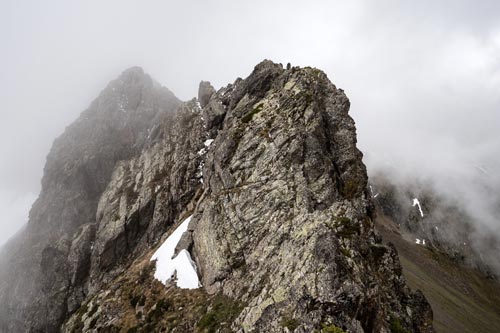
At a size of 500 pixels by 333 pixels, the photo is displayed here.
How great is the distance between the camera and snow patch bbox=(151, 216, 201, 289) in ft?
141

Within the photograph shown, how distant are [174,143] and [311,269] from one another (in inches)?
2162

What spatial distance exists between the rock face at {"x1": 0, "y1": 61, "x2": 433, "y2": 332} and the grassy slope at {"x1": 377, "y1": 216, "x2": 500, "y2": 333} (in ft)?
245

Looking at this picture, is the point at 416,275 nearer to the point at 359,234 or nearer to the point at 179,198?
the point at 179,198

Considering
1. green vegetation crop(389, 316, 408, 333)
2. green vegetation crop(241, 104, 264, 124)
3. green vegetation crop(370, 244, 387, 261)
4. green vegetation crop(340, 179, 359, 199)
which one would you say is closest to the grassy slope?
green vegetation crop(370, 244, 387, 261)

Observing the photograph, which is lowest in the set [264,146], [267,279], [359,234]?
[267,279]

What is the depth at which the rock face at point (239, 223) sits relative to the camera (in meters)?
30.5

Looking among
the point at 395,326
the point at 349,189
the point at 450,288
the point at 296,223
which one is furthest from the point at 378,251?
the point at 450,288

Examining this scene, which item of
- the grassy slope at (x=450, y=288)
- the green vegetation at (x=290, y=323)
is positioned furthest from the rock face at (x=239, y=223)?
the grassy slope at (x=450, y=288)

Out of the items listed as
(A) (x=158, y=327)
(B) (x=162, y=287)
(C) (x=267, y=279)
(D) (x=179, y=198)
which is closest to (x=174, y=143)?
(D) (x=179, y=198)

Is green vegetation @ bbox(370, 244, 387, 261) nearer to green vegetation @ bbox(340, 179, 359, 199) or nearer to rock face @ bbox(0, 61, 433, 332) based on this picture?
rock face @ bbox(0, 61, 433, 332)

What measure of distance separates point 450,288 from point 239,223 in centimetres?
13607

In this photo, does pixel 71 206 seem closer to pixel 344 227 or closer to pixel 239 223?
pixel 239 223

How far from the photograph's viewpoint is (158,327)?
38.9 m

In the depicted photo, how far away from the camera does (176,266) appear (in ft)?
151
